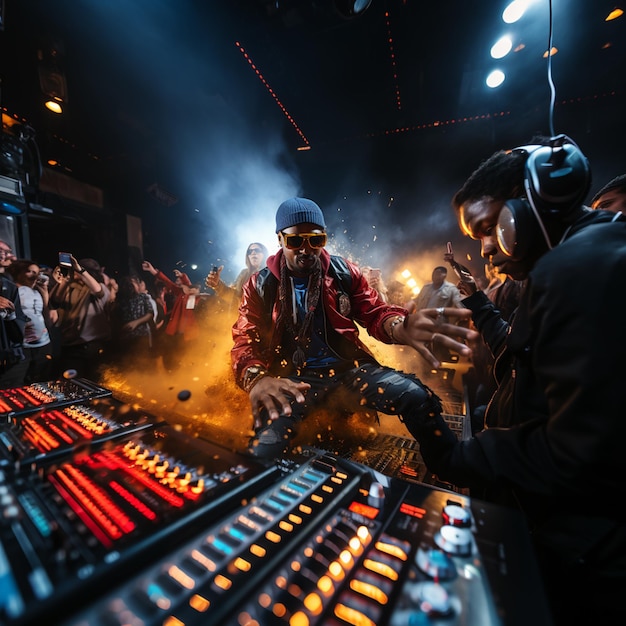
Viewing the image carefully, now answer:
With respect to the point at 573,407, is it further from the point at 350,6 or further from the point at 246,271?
the point at 246,271

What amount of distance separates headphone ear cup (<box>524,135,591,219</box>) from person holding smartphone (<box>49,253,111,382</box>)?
5916mm

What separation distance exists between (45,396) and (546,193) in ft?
8.31

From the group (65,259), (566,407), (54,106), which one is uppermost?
(54,106)

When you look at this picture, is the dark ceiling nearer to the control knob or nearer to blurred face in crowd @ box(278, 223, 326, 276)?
blurred face in crowd @ box(278, 223, 326, 276)

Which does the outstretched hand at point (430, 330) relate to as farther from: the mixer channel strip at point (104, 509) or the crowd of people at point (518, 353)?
the mixer channel strip at point (104, 509)

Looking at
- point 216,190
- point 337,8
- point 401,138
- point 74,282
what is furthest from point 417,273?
point 74,282

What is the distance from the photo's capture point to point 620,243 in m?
0.81

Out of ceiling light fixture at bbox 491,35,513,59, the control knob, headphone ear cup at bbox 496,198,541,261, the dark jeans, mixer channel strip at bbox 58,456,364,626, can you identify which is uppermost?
ceiling light fixture at bbox 491,35,513,59

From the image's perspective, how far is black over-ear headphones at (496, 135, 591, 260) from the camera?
1102 millimetres

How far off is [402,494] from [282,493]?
1.14 ft

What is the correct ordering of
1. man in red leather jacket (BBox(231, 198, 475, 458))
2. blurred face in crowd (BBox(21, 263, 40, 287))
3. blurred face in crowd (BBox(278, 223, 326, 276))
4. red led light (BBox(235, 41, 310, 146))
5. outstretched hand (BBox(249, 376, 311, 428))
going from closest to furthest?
outstretched hand (BBox(249, 376, 311, 428))
man in red leather jacket (BBox(231, 198, 475, 458))
blurred face in crowd (BBox(278, 223, 326, 276))
red led light (BBox(235, 41, 310, 146))
blurred face in crowd (BBox(21, 263, 40, 287))

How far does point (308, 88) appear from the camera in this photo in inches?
190

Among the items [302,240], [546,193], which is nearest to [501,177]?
[546,193]

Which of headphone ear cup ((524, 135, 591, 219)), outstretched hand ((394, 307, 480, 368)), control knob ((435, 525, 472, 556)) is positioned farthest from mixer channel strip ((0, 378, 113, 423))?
headphone ear cup ((524, 135, 591, 219))
